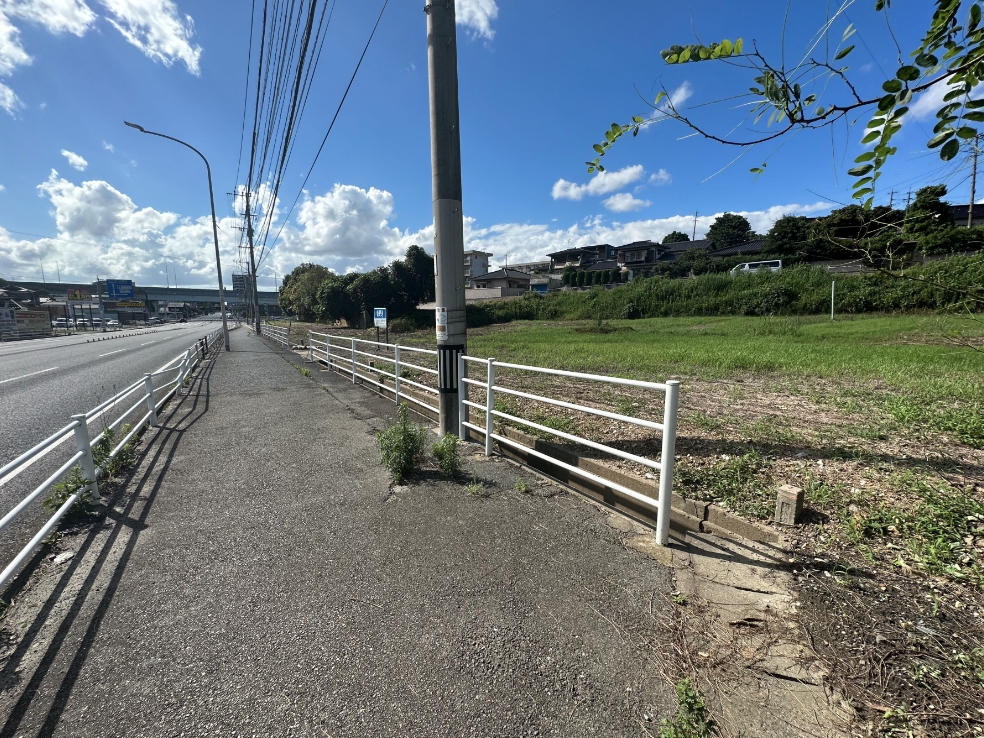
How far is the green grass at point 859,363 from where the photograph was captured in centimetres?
486

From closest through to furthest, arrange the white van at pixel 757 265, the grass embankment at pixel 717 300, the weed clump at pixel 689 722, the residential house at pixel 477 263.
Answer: the weed clump at pixel 689 722
the grass embankment at pixel 717 300
the white van at pixel 757 265
the residential house at pixel 477 263

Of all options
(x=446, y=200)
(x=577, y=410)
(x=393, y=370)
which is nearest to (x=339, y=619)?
(x=577, y=410)

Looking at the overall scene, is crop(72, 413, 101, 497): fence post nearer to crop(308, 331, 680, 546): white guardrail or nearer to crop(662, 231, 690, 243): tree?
crop(308, 331, 680, 546): white guardrail

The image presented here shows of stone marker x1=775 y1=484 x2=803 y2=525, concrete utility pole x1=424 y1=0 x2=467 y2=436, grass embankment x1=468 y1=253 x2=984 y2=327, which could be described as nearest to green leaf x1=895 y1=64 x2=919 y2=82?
stone marker x1=775 y1=484 x2=803 y2=525

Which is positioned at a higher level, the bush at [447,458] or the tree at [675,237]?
the tree at [675,237]

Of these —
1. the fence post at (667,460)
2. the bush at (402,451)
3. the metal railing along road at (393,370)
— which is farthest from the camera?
the metal railing along road at (393,370)

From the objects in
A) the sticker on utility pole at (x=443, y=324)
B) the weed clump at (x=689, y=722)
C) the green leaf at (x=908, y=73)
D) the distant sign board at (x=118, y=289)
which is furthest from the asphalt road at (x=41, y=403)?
the distant sign board at (x=118, y=289)

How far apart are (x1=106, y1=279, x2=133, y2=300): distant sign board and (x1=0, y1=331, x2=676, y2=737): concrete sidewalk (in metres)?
76.4

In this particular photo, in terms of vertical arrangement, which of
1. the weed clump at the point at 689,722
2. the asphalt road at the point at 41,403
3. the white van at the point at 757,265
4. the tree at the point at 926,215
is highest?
the white van at the point at 757,265

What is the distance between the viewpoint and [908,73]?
1.02m

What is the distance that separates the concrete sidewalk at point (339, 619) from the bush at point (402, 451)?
216mm

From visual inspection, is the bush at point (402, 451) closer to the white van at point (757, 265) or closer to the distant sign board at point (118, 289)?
the white van at point (757, 265)

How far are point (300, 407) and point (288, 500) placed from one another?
3993mm

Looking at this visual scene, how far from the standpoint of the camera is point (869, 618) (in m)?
2.15
